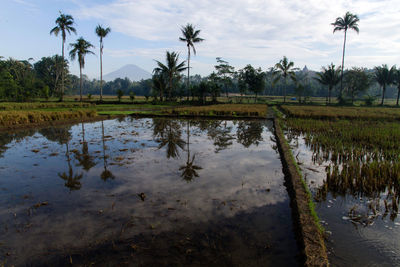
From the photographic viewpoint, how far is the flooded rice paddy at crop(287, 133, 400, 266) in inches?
133

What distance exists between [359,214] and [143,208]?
4215 millimetres

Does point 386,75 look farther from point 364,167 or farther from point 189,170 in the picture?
point 189,170

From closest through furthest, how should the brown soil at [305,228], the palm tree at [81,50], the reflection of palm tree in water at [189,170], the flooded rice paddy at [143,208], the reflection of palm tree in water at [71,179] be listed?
the brown soil at [305,228] < the flooded rice paddy at [143,208] < the reflection of palm tree in water at [71,179] < the reflection of palm tree in water at [189,170] < the palm tree at [81,50]


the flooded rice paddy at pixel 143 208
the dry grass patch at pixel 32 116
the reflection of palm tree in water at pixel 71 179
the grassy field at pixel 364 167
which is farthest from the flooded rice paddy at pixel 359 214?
the dry grass patch at pixel 32 116

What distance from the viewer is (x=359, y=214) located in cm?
443

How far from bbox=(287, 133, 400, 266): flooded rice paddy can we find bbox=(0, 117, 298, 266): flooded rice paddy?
0.71 metres

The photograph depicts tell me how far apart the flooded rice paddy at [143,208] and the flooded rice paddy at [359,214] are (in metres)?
0.71

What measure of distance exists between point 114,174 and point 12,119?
40.7ft

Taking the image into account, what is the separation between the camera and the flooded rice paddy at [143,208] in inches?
132

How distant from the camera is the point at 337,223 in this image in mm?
4156

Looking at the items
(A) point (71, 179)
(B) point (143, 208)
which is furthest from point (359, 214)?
(A) point (71, 179)

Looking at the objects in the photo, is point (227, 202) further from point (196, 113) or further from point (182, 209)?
point (196, 113)

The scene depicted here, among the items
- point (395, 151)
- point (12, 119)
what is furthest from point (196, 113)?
point (395, 151)

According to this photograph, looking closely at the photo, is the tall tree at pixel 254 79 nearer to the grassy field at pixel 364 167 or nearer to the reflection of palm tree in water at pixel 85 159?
the grassy field at pixel 364 167
